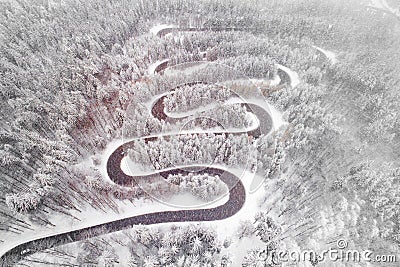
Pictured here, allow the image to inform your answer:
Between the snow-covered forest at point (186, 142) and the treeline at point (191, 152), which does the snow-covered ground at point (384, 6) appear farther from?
the treeline at point (191, 152)

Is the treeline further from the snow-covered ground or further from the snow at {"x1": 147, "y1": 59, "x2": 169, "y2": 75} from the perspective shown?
the snow-covered ground

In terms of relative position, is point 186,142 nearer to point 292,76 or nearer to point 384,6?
point 292,76

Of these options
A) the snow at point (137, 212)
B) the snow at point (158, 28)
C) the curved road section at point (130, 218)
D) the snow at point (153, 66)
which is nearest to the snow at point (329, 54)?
the snow at point (158, 28)

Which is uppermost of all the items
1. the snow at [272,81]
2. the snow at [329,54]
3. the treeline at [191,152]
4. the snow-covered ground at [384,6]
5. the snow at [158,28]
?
the snow-covered ground at [384,6]

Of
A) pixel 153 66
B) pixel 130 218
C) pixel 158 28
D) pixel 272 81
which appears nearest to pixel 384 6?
pixel 272 81

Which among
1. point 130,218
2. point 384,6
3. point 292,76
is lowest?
point 130,218

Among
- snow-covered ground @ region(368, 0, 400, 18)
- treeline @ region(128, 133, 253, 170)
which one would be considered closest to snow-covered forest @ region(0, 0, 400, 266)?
treeline @ region(128, 133, 253, 170)

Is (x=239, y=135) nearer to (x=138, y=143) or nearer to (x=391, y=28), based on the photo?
(x=138, y=143)
